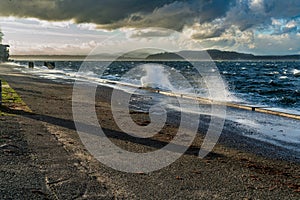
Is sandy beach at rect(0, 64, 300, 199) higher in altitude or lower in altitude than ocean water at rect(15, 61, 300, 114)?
higher

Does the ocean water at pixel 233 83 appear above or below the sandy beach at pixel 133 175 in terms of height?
below

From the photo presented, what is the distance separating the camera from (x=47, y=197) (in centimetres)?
478

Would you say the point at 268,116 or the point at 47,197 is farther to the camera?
the point at 268,116

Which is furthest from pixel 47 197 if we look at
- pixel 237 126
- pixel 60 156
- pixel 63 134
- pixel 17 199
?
pixel 237 126

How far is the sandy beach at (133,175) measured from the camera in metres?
5.16

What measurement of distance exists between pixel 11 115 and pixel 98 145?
4.73m

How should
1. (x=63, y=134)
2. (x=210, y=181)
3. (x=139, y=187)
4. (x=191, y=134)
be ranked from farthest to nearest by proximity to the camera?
(x=191, y=134) < (x=63, y=134) < (x=210, y=181) < (x=139, y=187)

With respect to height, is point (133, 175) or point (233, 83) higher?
point (133, 175)

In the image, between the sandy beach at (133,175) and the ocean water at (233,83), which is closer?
the sandy beach at (133,175)

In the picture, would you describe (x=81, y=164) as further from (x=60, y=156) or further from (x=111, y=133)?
(x=111, y=133)

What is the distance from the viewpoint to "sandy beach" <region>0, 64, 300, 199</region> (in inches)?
203

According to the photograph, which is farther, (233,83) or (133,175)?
(233,83)

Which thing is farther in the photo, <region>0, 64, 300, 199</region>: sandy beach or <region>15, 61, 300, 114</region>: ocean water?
<region>15, 61, 300, 114</region>: ocean water

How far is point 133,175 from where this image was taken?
602 centimetres
